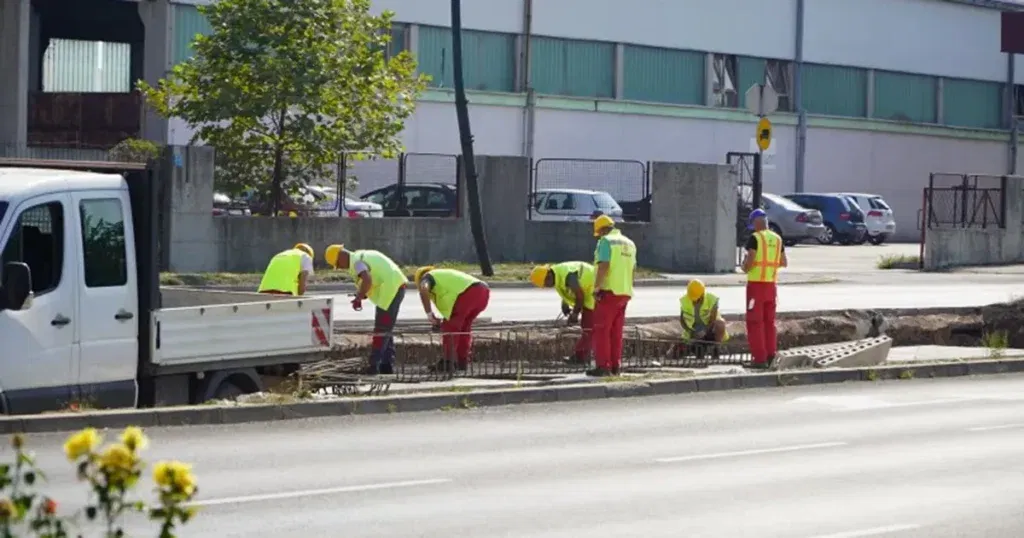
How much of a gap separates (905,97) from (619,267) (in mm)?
46912

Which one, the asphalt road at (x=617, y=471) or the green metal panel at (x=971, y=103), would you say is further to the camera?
the green metal panel at (x=971, y=103)

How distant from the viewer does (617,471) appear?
12.9 metres

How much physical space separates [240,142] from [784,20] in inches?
1111

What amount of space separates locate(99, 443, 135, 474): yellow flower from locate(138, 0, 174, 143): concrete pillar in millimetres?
38619

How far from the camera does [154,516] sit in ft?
16.5

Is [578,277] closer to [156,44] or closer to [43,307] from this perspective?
[43,307]

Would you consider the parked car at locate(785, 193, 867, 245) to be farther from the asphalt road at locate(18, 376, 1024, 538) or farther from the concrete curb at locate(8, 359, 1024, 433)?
the asphalt road at locate(18, 376, 1024, 538)

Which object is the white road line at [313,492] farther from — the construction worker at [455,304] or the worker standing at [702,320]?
the worker standing at [702,320]

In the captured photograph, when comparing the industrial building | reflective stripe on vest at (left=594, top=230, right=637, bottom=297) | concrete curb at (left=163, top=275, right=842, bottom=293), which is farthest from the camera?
the industrial building

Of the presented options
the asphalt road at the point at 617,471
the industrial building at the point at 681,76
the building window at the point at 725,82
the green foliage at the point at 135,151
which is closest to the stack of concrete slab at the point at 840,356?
the asphalt road at the point at 617,471

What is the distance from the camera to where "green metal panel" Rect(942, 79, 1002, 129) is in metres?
65.6

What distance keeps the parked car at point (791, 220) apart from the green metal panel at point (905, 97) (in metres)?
11.3

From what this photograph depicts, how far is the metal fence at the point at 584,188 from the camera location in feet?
130

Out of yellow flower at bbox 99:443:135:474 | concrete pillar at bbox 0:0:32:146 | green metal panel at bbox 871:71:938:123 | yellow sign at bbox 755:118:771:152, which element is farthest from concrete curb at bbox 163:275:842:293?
green metal panel at bbox 871:71:938:123
